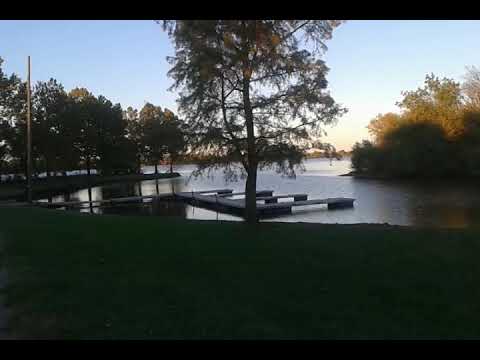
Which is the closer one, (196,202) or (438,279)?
(438,279)

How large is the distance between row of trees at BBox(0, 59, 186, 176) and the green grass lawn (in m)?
27.4

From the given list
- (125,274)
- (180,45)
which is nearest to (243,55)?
(180,45)

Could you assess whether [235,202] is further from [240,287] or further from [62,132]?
[62,132]

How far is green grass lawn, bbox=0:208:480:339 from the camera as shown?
12.1 feet

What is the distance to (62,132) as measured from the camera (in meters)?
46.6

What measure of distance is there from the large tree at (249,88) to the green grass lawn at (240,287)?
392 cm

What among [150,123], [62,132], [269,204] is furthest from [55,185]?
[269,204]

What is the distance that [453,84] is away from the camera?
160ft

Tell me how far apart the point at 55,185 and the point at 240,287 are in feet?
144

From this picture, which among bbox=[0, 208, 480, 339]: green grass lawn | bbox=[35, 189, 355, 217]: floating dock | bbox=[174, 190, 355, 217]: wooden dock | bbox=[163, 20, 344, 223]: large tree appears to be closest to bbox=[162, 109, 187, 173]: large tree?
bbox=[163, 20, 344, 223]: large tree

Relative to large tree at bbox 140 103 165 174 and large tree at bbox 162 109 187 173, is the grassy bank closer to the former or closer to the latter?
large tree at bbox 140 103 165 174

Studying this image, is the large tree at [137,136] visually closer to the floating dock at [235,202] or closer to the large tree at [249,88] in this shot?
the floating dock at [235,202]
